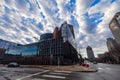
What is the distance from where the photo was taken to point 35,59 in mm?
48219

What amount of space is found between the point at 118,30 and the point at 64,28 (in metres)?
53.9

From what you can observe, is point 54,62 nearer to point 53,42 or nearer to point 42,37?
point 53,42

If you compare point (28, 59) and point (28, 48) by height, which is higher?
point (28, 48)

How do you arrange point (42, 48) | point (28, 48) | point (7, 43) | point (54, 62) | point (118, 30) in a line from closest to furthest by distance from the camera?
point (54, 62) → point (42, 48) → point (28, 48) → point (118, 30) → point (7, 43)

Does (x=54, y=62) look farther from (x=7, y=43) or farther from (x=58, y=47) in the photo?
(x=7, y=43)

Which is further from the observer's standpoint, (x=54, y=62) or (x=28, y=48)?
(x=28, y=48)

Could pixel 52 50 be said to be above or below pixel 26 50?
below

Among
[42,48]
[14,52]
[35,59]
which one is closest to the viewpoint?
[35,59]

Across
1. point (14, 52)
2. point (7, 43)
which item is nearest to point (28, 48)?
point (14, 52)

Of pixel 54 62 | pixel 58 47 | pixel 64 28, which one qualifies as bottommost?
pixel 54 62

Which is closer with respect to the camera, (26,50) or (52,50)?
(52,50)

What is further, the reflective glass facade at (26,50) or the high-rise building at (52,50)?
the reflective glass facade at (26,50)

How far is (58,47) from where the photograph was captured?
57344 millimetres

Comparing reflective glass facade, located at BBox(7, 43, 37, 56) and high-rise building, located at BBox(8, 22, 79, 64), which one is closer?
high-rise building, located at BBox(8, 22, 79, 64)
